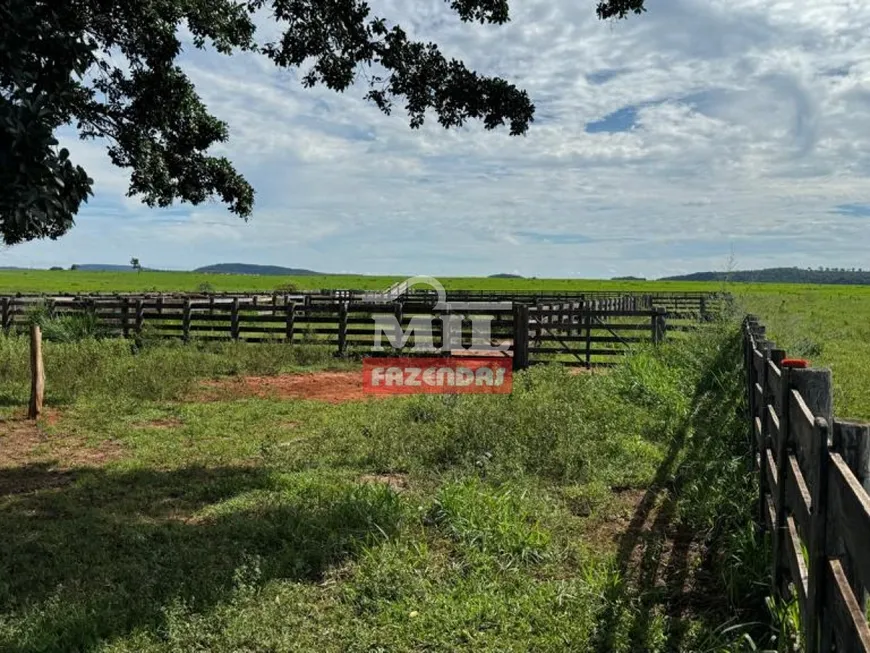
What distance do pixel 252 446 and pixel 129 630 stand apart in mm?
4556

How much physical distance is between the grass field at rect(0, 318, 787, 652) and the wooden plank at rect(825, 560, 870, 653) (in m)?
1.20

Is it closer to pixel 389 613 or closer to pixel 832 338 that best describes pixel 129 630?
pixel 389 613

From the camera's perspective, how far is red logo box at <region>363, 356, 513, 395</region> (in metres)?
12.6

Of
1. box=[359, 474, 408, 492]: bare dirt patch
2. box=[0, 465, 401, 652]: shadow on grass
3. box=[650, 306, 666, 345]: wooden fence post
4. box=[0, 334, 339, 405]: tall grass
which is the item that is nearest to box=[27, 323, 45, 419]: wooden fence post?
box=[0, 334, 339, 405]: tall grass

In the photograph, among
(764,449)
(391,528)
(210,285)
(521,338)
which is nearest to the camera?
(764,449)

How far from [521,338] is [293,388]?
5205 mm

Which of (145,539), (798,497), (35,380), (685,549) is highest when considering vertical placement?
(798,497)

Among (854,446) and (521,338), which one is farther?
(521,338)

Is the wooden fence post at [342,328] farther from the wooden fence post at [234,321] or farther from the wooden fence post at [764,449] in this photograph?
the wooden fence post at [764,449]

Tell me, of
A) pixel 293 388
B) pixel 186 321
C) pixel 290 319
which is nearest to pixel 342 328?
pixel 290 319

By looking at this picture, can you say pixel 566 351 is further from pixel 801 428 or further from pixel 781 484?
pixel 801 428

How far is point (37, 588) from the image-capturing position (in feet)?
14.9

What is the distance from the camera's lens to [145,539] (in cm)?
534

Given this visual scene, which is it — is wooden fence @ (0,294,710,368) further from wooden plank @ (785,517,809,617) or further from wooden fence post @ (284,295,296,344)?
wooden plank @ (785,517,809,617)
